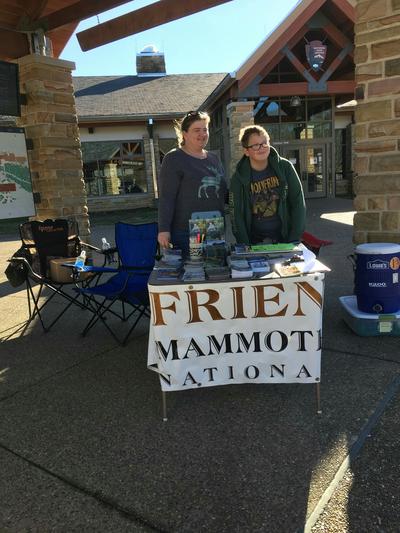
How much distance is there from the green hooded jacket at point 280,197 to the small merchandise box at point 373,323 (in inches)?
31.8

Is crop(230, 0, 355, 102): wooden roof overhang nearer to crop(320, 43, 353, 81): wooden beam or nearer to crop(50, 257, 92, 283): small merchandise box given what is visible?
crop(320, 43, 353, 81): wooden beam

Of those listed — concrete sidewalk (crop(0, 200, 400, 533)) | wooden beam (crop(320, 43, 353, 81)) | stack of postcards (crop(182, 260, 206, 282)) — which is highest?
wooden beam (crop(320, 43, 353, 81))

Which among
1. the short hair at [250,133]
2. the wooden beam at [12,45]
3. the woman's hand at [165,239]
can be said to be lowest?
the woman's hand at [165,239]

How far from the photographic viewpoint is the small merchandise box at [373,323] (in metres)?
3.39

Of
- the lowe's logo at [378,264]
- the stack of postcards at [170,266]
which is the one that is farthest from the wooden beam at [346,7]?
the stack of postcards at [170,266]

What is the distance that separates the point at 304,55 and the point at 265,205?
13709 millimetres

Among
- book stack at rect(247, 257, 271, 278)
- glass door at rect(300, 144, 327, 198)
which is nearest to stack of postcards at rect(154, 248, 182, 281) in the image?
book stack at rect(247, 257, 271, 278)

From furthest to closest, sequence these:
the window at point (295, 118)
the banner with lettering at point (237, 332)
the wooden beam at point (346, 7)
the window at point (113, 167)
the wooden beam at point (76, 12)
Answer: the window at point (113, 167), the window at point (295, 118), the wooden beam at point (346, 7), the wooden beam at point (76, 12), the banner with lettering at point (237, 332)

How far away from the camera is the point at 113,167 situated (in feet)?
62.9

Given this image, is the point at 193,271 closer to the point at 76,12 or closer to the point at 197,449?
the point at 197,449

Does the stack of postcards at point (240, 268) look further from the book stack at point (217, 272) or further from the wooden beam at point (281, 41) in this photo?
the wooden beam at point (281, 41)

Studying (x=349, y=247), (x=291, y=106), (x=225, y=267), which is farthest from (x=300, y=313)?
(x=291, y=106)

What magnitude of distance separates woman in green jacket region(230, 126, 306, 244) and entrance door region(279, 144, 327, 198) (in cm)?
1383

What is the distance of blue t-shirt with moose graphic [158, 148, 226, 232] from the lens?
10.5 feet
